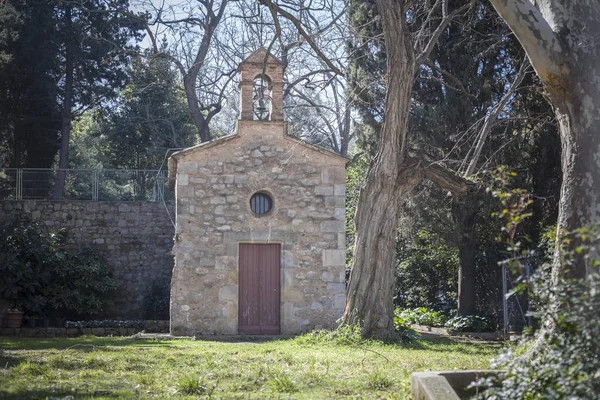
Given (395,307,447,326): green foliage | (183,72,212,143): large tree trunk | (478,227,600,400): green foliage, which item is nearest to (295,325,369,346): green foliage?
(395,307,447,326): green foliage

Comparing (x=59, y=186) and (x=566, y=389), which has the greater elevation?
(x=59, y=186)

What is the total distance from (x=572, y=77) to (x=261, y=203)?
37.4ft

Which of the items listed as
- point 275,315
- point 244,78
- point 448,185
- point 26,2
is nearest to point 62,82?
point 26,2

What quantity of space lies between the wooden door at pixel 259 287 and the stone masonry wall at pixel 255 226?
24 centimetres

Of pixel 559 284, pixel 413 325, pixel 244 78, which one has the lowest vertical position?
pixel 413 325

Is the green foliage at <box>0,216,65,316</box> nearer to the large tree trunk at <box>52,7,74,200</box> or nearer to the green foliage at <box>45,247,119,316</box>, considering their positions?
the green foliage at <box>45,247,119,316</box>

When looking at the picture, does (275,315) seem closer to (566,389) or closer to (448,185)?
(448,185)

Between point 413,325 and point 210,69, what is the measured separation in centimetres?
1401

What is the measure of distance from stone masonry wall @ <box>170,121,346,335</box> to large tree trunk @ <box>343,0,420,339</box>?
15.3 ft

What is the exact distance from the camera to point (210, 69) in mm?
29359

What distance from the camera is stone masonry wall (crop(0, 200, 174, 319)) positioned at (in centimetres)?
2239

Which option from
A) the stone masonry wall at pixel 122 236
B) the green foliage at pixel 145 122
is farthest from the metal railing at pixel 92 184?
the green foliage at pixel 145 122

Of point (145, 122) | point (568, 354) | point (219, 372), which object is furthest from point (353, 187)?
point (568, 354)

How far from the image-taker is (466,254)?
1911cm
